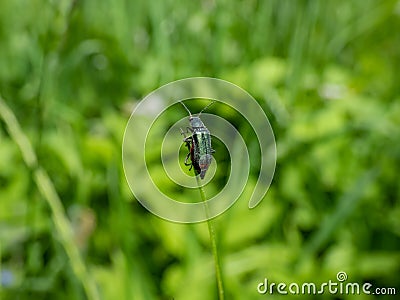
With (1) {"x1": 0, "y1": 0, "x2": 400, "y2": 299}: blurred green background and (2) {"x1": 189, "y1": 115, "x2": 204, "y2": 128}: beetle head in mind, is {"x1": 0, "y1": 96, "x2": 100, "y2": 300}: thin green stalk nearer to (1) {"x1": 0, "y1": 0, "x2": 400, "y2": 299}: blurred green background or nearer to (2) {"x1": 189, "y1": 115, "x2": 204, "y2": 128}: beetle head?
(1) {"x1": 0, "y1": 0, "x2": 400, "y2": 299}: blurred green background

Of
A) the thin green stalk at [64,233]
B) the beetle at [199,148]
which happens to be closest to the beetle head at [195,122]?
the beetle at [199,148]

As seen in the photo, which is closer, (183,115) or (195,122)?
(195,122)

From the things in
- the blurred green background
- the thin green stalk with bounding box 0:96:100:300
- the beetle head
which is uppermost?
the blurred green background

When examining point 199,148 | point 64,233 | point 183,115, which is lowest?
point 199,148

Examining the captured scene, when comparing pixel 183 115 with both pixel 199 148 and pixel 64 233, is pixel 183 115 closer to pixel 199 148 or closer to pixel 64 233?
pixel 64 233

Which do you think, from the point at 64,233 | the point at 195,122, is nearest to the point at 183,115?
the point at 64,233

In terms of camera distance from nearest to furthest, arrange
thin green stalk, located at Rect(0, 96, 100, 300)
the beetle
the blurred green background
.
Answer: the beetle
thin green stalk, located at Rect(0, 96, 100, 300)
the blurred green background

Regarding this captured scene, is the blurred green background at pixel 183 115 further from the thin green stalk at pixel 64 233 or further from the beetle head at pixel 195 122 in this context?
the beetle head at pixel 195 122

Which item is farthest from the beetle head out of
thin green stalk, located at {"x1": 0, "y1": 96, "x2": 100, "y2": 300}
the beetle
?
thin green stalk, located at {"x1": 0, "y1": 96, "x2": 100, "y2": 300}

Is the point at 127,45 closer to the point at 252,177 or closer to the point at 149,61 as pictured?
the point at 149,61
